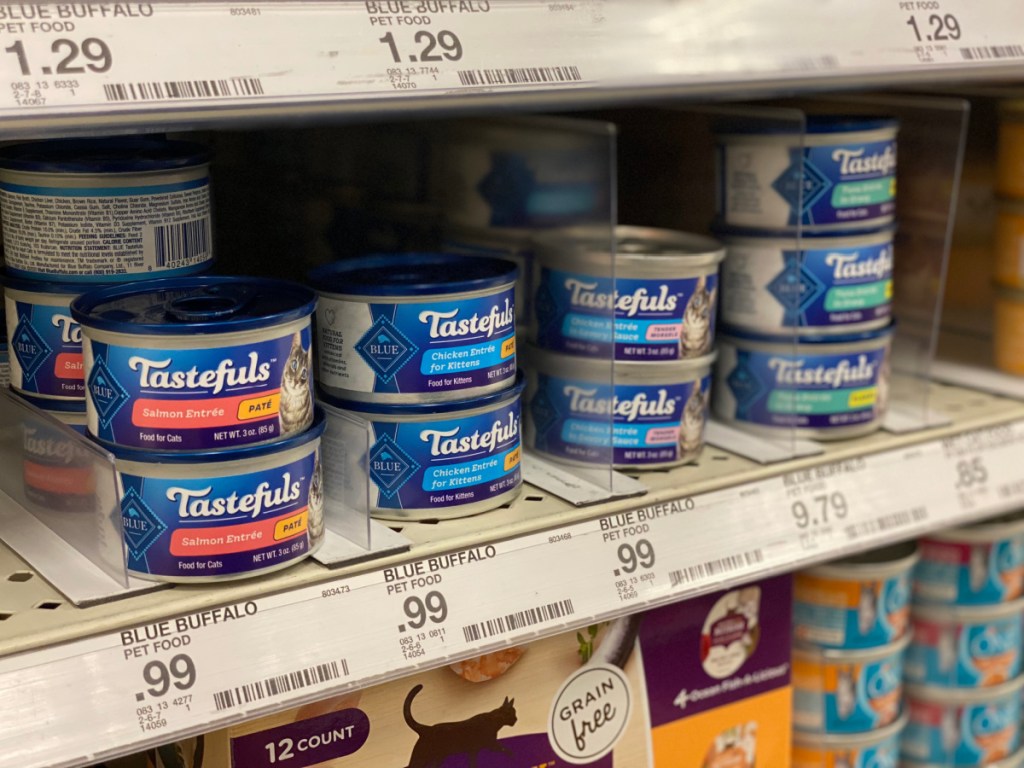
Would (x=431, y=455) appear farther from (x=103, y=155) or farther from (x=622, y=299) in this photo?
(x=103, y=155)

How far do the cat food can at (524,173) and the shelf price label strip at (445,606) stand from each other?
0.31 m

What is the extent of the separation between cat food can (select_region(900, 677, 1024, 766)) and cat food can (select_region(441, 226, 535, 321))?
74 centimetres

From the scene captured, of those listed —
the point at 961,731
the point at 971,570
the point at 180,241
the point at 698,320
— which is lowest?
the point at 961,731

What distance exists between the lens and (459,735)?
3.70 ft

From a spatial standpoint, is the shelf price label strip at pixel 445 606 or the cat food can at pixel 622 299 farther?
the cat food can at pixel 622 299

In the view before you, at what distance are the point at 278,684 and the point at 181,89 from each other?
45 cm

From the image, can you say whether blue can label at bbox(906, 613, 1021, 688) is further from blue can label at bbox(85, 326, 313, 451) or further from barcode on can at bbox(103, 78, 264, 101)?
barcode on can at bbox(103, 78, 264, 101)

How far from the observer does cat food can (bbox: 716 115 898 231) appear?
4.35 feet

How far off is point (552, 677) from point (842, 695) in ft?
1.48

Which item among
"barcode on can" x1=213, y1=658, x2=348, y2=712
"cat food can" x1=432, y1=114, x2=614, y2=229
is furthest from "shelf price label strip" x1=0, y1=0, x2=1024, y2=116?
"barcode on can" x1=213, y1=658, x2=348, y2=712

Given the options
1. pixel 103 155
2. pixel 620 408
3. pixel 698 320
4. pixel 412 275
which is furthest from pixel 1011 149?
pixel 103 155

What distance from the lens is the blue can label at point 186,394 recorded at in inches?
37.2

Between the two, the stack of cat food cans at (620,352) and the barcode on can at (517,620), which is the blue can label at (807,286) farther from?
the barcode on can at (517,620)

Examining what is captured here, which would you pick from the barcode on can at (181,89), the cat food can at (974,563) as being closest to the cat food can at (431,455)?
the barcode on can at (181,89)
